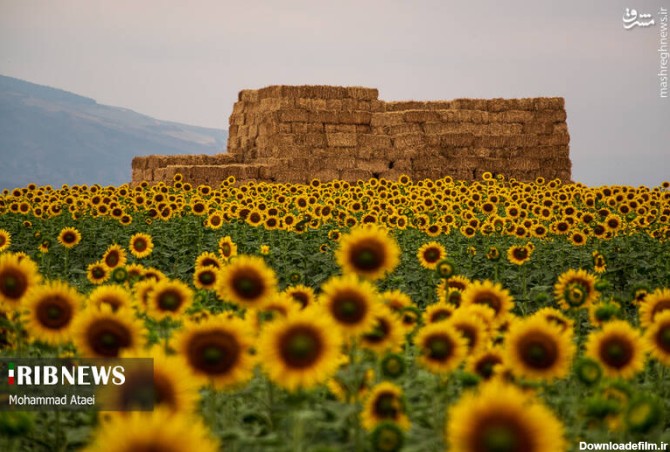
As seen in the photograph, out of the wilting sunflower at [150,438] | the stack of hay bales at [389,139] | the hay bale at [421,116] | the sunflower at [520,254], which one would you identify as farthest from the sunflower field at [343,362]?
the hay bale at [421,116]

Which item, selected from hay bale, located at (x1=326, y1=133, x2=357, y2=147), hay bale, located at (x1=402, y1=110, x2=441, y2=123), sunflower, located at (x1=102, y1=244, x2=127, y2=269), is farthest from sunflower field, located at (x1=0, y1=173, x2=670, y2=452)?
hay bale, located at (x1=402, y1=110, x2=441, y2=123)

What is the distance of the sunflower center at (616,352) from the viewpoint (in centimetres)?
425

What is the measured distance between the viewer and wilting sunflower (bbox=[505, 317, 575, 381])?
402 cm

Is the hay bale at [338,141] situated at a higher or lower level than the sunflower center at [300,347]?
higher

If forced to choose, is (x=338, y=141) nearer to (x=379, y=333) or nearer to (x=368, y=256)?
(x=368, y=256)

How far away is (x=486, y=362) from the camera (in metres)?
4.17

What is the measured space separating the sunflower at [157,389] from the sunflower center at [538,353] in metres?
1.58

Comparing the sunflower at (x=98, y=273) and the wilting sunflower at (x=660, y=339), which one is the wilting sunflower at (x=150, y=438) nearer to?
the wilting sunflower at (x=660, y=339)

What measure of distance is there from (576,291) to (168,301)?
2639 millimetres

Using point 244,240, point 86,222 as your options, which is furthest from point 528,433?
point 86,222

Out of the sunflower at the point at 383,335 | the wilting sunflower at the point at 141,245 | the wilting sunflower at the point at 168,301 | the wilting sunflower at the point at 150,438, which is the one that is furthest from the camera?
the wilting sunflower at the point at 141,245

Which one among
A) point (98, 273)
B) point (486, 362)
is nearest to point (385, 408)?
point (486, 362)

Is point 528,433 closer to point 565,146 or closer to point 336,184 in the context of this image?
point 336,184

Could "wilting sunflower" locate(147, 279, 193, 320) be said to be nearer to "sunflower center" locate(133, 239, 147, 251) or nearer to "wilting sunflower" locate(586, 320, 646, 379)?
"wilting sunflower" locate(586, 320, 646, 379)
